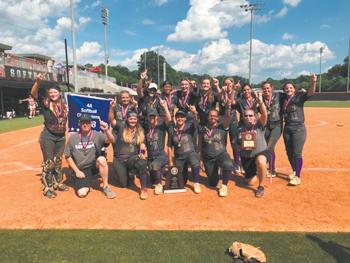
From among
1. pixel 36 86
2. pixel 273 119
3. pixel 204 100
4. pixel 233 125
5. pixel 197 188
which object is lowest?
pixel 197 188

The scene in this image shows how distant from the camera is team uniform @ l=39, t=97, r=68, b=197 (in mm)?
5887

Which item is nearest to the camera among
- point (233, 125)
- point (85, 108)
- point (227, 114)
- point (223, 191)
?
point (223, 191)

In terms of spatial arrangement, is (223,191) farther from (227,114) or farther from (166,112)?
(166,112)

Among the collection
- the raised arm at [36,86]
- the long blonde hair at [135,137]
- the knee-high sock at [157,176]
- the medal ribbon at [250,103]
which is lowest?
the knee-high sock at [157,176]

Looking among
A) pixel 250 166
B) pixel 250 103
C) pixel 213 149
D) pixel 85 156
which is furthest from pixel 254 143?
pixel 85 156

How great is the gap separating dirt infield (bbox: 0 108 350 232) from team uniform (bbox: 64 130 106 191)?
0.34 meters

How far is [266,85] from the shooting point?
6.48 m

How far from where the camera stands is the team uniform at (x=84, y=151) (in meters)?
5.87

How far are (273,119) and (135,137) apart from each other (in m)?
2.92

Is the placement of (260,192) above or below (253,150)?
below

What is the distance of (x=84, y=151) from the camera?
5.94 metres

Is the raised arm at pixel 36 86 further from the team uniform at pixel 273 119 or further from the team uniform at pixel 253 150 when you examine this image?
the team uniform at pixel 273 119

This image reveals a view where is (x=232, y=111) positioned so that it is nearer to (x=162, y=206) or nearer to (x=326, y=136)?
(x=162, y=206)

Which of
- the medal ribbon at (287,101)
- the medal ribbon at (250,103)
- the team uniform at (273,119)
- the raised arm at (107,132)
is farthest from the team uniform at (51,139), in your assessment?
the medal ribbon at (287,101)
